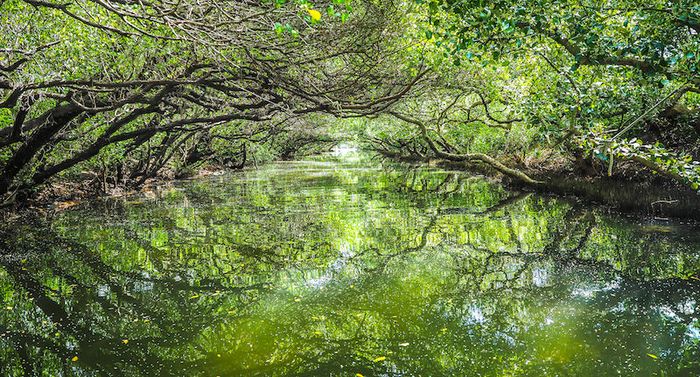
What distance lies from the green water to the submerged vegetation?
1593 millimetres

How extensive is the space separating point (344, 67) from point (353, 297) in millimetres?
6159

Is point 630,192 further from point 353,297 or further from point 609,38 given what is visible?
point 353,297

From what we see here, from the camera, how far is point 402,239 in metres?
8.56

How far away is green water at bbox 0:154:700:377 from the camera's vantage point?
13.1ft

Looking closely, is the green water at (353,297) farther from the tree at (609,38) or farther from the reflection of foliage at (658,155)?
the tree at (609,38)

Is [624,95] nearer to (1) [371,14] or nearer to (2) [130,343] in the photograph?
(1) [371,14]

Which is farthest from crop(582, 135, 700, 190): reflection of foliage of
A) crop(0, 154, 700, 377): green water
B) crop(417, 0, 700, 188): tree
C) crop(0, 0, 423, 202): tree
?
crop(0, 0, 423, 202): tree

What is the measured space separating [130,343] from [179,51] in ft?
18.1

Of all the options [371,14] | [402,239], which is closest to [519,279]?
[402,239]

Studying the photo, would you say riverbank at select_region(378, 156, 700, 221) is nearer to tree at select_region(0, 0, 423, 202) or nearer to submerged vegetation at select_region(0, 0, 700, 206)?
submerged vegetation at select_region(0, 0, 700, 206)

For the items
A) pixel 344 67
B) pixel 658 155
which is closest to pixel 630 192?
pixel 658 155

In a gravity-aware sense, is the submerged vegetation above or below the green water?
above

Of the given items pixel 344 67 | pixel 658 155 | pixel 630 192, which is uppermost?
pixel 344 67

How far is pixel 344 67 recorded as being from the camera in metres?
10.3
